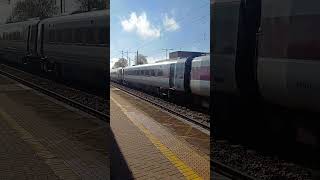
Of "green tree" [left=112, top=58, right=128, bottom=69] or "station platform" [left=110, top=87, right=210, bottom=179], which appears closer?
"station platform" [left=110, top=87, right=210, bottom=179]

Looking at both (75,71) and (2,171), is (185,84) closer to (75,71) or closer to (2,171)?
(75,71)

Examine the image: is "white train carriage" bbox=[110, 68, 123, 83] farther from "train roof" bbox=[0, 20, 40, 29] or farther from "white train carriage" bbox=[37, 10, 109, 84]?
"train roof" bbox=[0, 20, 40, 29]

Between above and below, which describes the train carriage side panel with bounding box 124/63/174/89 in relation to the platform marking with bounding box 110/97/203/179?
above

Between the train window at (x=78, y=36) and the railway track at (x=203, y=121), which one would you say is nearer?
the railway track at (x=203, y=121)

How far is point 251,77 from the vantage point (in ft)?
6.88

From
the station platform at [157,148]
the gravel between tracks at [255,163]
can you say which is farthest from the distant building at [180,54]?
the gravel between tracks at [255,163]

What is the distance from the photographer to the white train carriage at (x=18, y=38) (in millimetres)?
2453

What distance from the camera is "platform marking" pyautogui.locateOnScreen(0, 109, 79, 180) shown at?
216 cm

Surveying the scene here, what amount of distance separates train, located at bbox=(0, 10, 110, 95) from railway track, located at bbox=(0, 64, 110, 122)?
0.21 feet

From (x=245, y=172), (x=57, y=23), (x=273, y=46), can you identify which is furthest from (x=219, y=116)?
(x=57, y=23)

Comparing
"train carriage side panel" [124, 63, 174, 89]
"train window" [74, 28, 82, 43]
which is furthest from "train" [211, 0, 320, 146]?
"train window" [74, 28, 82, 43]

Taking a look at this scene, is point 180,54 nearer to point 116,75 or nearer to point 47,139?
point 116,75

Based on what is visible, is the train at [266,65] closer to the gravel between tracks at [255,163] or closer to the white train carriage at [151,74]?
the gravel between tracks at [255,163]

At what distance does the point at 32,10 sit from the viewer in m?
2.47
